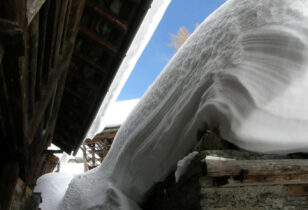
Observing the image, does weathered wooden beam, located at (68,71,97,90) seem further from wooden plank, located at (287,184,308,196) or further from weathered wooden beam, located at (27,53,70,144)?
wooden plank, located at (287,184,308,196)

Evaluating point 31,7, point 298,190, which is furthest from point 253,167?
point 31,7

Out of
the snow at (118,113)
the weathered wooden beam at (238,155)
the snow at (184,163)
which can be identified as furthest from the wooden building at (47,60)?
the snow at (118,113)

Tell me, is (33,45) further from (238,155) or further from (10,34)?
(238,155)

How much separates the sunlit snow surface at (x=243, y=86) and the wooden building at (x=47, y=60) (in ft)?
2.98

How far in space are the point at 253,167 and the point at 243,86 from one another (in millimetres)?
633

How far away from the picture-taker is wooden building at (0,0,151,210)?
1.57 m

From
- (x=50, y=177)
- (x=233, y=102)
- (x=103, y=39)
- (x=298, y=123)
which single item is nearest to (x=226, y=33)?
(x=233, y=102)

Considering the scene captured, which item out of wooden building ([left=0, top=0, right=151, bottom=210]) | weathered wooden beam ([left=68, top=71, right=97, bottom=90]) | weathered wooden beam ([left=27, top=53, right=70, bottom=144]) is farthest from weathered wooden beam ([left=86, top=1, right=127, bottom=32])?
weathered wooden beam ([left=68, top=71, right=97, bottom=90])

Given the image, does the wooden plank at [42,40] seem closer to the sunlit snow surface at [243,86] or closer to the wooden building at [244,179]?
the sunlit snow surface at [243,86]

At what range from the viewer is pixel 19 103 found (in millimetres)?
2459

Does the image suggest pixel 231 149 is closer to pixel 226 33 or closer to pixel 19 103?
pixel 226 33

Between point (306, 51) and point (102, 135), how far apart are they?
8.96m

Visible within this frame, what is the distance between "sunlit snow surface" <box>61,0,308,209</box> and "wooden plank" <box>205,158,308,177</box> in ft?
0.43

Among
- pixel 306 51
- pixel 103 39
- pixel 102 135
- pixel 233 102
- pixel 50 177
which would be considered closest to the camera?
pixel 306 51
